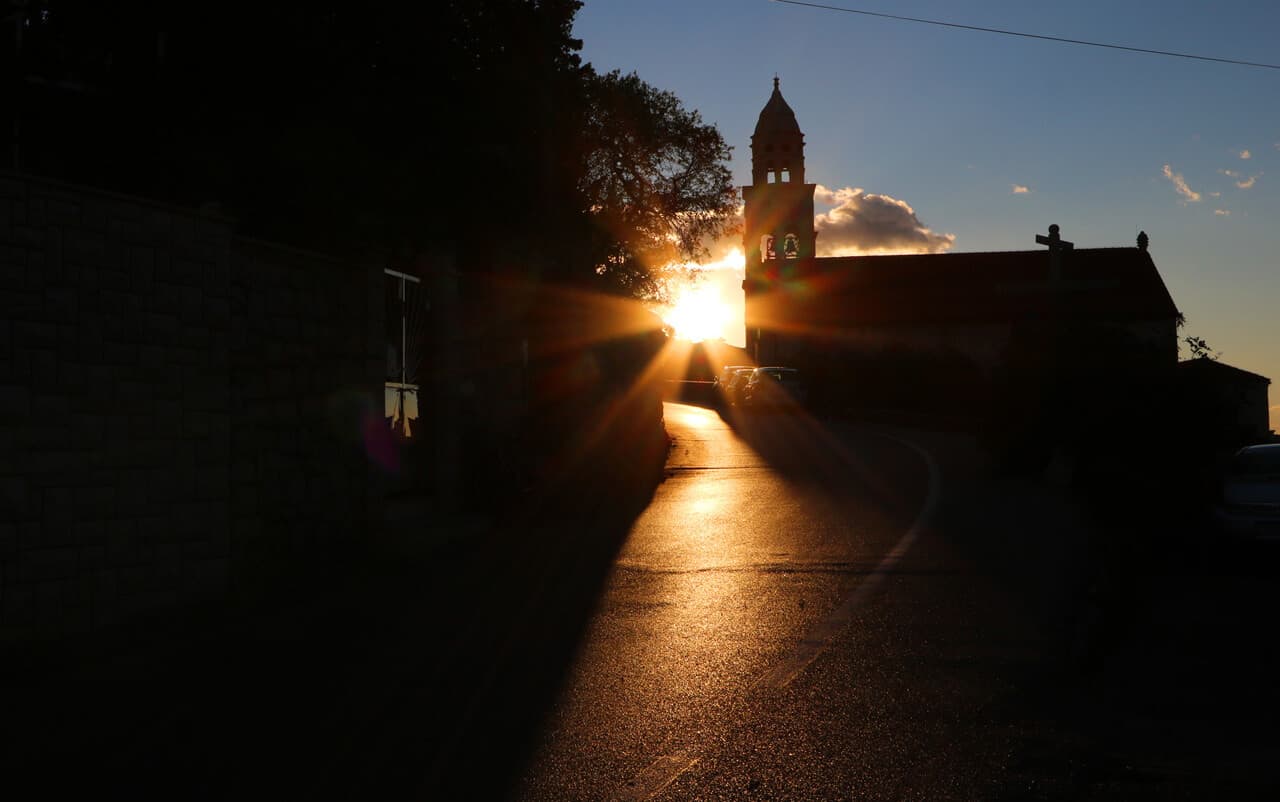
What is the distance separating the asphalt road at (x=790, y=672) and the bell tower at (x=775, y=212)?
209ft

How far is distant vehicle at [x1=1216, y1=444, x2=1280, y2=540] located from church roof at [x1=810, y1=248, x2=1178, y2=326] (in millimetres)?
57423

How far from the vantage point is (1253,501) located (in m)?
11.9

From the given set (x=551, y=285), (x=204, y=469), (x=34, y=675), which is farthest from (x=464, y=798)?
(x=551, y=285)

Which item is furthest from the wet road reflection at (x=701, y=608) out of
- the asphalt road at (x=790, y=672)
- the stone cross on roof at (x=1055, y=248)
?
the stone cross on roof at (x=1055, y=248)

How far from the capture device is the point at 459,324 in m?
14.4

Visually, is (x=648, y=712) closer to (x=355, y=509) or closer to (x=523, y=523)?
(x=355, y=509)

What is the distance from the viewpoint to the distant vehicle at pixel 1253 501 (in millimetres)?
11734

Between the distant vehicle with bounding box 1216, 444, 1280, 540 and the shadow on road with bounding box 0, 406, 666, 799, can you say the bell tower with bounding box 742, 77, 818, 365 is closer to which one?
the distant vehicle with bounding box 1216, 444, 1280, 540

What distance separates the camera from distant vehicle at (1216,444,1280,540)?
462 inches

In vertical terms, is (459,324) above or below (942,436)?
above

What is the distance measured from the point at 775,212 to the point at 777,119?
5766 millimetres

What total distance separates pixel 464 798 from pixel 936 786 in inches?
72.4

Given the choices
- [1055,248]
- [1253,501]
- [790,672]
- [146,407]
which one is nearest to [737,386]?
[1055,248]

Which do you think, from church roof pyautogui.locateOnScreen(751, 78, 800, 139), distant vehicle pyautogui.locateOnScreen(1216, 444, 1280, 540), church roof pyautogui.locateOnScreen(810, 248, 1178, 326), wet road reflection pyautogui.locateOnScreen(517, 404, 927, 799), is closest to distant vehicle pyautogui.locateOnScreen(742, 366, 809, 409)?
wet road reflection pyautogui.locateOnScreen(517, 404, 927, 799)
